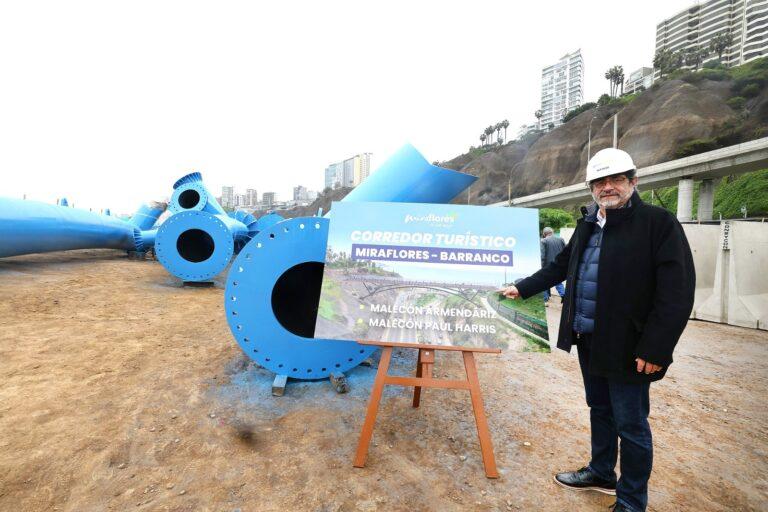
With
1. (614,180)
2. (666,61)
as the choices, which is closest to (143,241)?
(614,180)

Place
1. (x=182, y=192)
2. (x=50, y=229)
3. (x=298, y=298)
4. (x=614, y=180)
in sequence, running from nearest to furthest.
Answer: (x=614, y=180) → (x=298, y=298) → (x=50, y=229) → (x=182, y=192)

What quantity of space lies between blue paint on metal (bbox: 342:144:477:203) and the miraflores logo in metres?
1.65

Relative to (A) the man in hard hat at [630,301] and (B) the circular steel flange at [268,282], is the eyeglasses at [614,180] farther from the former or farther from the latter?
(B) the circular steel flange at [268,282]

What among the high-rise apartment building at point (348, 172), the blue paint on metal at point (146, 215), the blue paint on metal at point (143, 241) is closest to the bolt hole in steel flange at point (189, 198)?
the blue paint on metal at point (143, 241)

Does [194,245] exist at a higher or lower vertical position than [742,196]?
lower

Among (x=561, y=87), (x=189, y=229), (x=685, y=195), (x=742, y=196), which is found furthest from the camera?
(x=561, y=87)

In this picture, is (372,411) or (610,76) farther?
(610,76)

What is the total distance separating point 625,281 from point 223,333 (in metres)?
4.60

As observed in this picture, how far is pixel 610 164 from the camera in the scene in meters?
1.85

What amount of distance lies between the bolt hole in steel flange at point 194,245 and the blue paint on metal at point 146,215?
5690 mm

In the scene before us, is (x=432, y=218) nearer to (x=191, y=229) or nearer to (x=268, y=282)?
(x=268, y=282)

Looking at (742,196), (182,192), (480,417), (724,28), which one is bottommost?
(480,417)

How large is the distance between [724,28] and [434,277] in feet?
358

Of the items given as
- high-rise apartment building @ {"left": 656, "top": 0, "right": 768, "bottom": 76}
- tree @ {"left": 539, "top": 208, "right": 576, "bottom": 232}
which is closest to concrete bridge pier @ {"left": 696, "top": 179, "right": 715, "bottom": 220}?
tree @ {"left": 539, "top": 208, "right": 576, "bottom": 232}
